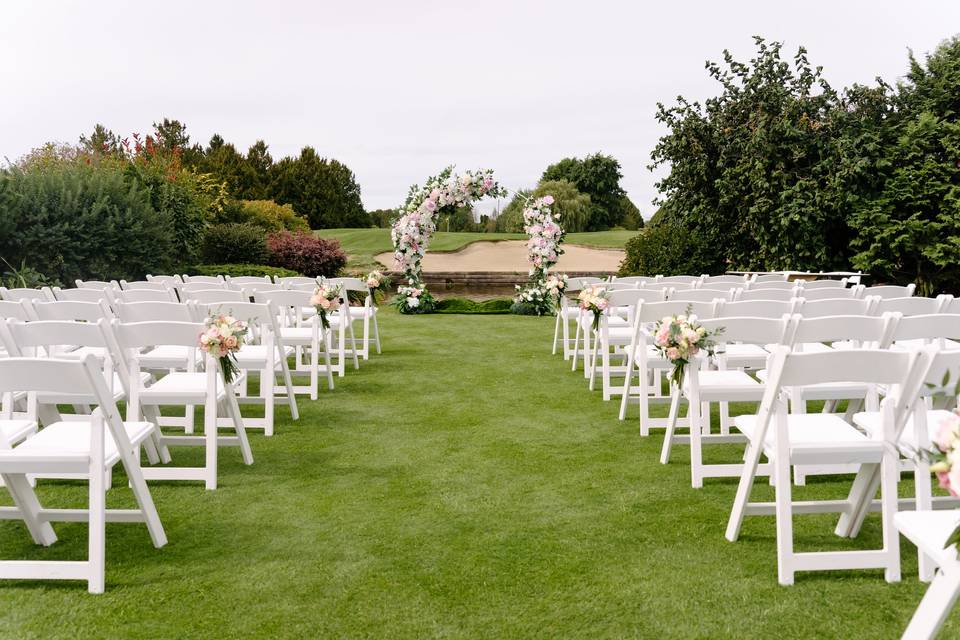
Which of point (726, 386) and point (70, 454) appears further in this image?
point (726, 386)

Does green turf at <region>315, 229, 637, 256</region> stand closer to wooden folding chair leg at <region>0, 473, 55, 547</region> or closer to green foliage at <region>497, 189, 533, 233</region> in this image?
green foliage at <region>497, 189, 533, 233</region>

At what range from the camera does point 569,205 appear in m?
38.2

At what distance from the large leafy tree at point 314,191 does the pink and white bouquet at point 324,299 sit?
1616 inches

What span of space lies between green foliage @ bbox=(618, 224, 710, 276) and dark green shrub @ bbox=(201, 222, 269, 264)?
943 centimetres

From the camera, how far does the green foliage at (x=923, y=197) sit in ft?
43.0

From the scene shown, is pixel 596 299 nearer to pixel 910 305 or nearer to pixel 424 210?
pixel 910 305

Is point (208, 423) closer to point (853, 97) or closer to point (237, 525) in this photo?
point (237, 525)

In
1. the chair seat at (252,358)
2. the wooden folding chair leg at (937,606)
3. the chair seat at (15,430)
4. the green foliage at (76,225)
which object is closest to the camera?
the wooden folding chair leg at (937,606)

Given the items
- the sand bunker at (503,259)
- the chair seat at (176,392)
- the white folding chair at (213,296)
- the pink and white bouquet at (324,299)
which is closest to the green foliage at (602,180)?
the sand bunker at (503,259)

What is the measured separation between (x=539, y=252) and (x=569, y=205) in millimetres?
24215

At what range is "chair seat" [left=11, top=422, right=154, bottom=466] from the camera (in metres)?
3.28

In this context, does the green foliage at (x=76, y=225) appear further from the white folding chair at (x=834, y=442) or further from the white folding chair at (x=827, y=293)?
the white folding chair at (x=834, y=442)

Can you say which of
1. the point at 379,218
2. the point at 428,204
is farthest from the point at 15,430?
the point at 379,218

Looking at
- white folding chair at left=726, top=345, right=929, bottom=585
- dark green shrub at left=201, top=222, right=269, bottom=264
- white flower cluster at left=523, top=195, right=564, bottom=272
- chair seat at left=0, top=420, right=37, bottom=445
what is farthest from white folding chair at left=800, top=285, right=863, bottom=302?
dark green shrub at left=201, top=222, right=269, bottom=264
